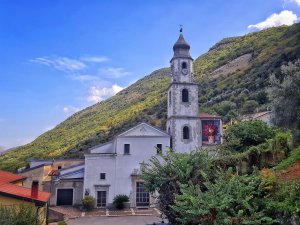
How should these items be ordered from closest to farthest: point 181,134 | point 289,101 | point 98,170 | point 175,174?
1. point 289,101
2. point 175,174
3. point 98,170
4. point 181,134

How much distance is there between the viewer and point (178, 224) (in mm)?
16672

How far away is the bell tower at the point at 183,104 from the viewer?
34.6 meters

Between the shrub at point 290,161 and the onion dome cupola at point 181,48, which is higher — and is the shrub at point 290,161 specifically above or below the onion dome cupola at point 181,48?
below

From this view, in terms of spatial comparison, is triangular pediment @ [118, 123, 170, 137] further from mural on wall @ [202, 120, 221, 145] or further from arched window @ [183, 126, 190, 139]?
mural on wall @ [202, 120, 221, 145]

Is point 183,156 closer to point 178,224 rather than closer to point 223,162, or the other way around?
point 223,162

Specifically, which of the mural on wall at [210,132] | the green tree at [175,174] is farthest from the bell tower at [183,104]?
the green tree at [175,174]

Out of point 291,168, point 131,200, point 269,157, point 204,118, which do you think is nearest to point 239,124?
point 269,157

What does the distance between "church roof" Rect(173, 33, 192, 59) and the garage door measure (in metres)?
19.2

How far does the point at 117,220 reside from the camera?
26.7 meters

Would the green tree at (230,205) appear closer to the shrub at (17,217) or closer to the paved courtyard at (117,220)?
the shrub at (17,217)

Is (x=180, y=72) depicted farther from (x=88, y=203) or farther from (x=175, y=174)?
(x=175, y=174)

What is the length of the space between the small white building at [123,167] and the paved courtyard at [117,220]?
16.1ft

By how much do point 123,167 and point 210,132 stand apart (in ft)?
36.6

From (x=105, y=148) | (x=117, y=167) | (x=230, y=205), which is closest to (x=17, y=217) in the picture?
(x=230, y=205)
